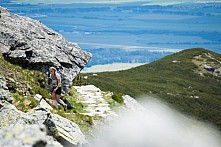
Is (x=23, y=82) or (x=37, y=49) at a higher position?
(x=37, y=49)

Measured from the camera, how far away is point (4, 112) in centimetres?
1716

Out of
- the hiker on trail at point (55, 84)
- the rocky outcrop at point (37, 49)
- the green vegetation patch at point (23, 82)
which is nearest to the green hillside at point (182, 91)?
the rocky outcrop at point (37, 49)

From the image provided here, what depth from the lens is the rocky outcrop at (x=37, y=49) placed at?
95.6 feet

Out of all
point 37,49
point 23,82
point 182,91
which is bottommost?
point 182,91

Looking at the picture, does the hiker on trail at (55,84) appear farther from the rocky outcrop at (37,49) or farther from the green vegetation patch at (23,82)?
the rocky outcrop at (37,49)

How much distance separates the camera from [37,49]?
2997 cm

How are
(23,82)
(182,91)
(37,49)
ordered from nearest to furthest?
(23,82), (37,49), (182,91)

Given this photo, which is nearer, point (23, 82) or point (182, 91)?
point (23, 82)

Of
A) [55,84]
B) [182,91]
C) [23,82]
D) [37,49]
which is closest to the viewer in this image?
[55,84]

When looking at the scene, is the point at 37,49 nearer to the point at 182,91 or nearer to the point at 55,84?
the point at 55,84

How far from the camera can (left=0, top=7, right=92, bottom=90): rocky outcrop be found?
2914 cm

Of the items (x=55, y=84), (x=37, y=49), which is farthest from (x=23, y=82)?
(x=37, y=49)

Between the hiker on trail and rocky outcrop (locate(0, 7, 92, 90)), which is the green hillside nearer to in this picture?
rocky outcrop (locate(0, 7, 92, 90))

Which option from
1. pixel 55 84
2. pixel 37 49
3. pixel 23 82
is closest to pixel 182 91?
pixel 37 49
